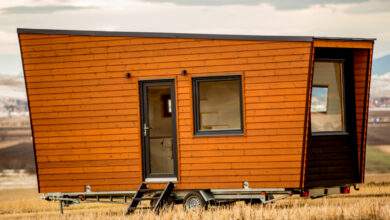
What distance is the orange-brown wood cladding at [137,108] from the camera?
17.9 meters

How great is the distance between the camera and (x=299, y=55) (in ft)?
57.9

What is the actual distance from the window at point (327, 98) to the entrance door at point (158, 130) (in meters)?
2.76

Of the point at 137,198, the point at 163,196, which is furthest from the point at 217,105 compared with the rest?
the point at 137,198

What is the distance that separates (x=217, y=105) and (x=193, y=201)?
192cm

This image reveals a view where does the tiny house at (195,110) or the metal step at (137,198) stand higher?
the tiny house at (195,110)

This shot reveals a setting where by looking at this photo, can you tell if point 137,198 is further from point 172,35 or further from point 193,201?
point 172,35

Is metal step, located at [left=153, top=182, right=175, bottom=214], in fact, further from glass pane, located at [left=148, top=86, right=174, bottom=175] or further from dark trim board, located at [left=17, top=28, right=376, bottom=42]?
dark trim board, located at [left=17, top=28, right=376, bottom=42]

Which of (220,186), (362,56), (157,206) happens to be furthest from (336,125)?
(157,206)

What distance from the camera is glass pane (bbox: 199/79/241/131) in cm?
1855

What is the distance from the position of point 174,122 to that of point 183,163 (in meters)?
0.82

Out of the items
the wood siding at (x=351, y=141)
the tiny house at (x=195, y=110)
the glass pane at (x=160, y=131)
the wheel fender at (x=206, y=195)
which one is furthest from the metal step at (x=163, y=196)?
the wood siding at (x=351, y=141)

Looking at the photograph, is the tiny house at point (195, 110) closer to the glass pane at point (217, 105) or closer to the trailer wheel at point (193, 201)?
the glass pane at point (217, 105)

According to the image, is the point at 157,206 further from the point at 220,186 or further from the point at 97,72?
the point at 97,72

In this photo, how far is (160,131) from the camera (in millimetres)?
19859
